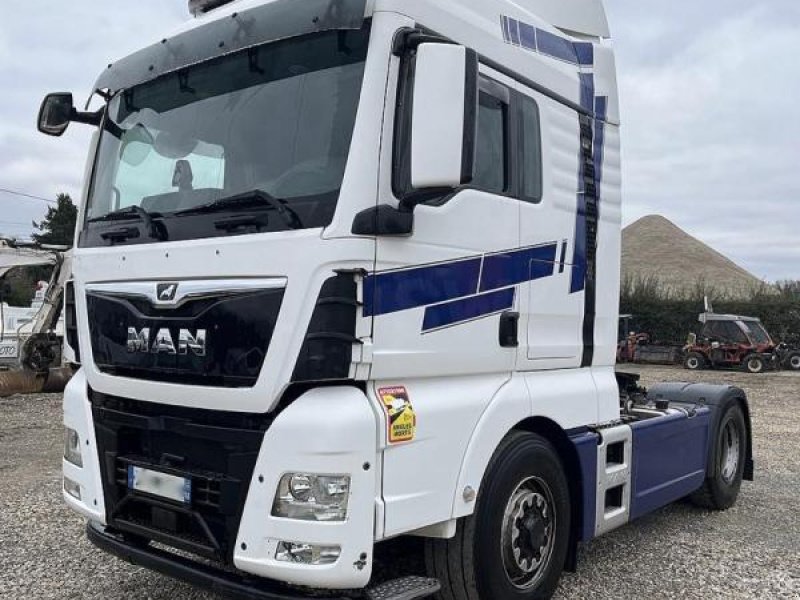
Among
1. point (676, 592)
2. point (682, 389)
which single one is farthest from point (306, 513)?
point (682, 389)

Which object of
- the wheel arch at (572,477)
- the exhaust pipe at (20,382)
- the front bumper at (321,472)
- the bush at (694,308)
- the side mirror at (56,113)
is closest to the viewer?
the front bumper at (321,472)

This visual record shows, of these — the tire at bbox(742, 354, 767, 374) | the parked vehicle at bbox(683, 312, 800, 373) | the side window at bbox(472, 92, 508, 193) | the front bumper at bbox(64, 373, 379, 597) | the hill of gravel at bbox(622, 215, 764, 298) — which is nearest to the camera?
the front bumper at bbox(64, 373, 379, 597)

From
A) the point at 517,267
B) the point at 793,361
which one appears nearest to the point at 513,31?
the point at 517,267

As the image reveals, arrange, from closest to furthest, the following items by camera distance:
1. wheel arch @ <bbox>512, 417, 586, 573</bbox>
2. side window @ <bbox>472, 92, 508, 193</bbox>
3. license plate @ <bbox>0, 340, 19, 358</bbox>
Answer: side window @ <bbox>472, 92, 508, 193</bbox> → wheel arch @ <bbox>512, 417, 586, 573</bbox> → license plate @ <bbox>0, 340, 19, 358</bbox>

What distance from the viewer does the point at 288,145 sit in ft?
10.8

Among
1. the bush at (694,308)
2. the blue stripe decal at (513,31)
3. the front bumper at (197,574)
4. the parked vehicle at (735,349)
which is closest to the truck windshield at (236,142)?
the blue stripe decal at (513,31)

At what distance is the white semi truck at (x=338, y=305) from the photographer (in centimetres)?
300

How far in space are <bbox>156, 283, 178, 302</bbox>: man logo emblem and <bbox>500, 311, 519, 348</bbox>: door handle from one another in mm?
1579

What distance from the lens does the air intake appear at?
3.95 m

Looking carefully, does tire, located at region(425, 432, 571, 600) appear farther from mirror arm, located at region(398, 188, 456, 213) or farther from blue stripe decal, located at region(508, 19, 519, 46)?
blue stripe decal, located at region(508, 19, 519, 46)

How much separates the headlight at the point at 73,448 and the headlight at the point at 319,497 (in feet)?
4.89

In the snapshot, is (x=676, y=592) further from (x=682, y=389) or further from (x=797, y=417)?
(x=797, y=417)

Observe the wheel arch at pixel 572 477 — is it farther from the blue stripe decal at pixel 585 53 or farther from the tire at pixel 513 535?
the blue stripe decal at pixel 585 53

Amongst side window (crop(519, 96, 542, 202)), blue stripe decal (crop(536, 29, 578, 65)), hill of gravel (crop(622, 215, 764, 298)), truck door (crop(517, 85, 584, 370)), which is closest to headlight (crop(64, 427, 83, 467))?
truck door (crop(517, 85, 584, 370))
